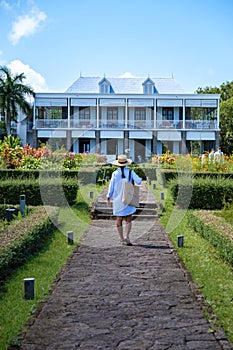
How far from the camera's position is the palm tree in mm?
42969

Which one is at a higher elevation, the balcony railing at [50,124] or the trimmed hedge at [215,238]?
the balcony railing at [50,124]

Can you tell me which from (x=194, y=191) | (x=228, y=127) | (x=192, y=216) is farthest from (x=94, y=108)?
(x=192, y=216)

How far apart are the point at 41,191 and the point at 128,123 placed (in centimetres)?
3047

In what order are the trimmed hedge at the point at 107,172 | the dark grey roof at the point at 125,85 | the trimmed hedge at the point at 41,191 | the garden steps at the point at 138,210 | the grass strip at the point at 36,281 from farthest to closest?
the dark grey roof at the point at 125,85 < the trimmed hedge at the point at 107,172 < the trimmed hedge at the point at 41,191 < the garden steps at the point at 138,210 < the grass strip at the point at 36,281

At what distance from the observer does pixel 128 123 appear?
43.0m

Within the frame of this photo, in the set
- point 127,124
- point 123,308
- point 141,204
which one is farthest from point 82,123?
point 123,308

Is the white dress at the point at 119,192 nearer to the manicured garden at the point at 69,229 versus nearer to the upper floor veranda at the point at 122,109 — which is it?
the manicured garden at the point at 69,229

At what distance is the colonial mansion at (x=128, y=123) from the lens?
139ft

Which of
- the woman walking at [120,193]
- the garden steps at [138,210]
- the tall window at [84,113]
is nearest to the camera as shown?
the woman walking at [120,193]

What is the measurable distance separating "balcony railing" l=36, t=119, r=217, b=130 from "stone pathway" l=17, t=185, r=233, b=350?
113ft

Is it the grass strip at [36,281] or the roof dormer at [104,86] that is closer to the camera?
the grass strip at [36,281]

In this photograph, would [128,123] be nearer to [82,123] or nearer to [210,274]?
[82,123]

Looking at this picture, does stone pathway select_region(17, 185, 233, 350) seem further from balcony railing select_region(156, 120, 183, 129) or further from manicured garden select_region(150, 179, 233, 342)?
balcony railing select_region(156, 120, 183, 129)

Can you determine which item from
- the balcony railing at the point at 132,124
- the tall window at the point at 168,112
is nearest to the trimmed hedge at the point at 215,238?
the balcony railing at the point at 132,124
